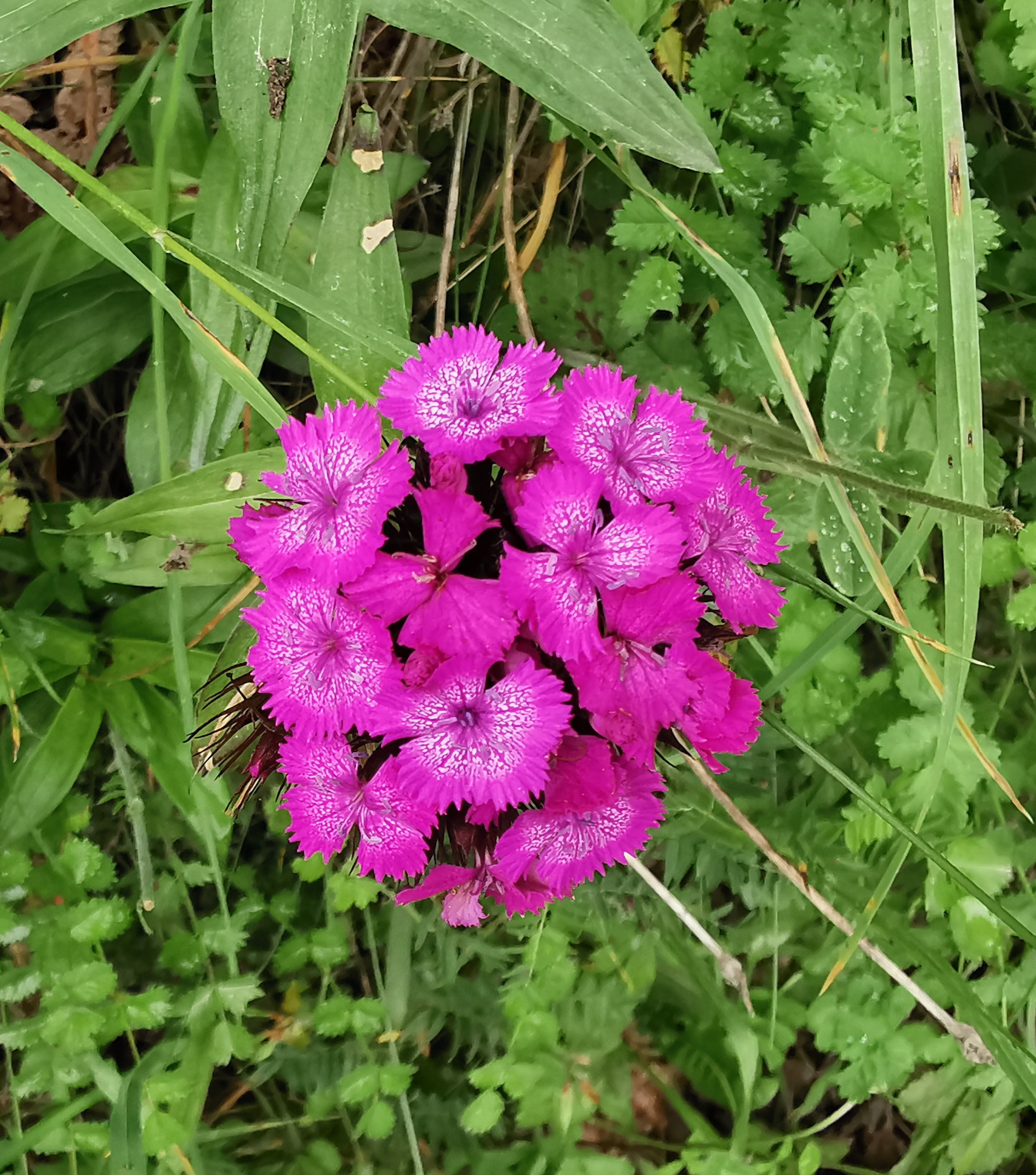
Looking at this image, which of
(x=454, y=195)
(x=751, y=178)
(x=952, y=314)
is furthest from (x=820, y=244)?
(x=454, y=195)

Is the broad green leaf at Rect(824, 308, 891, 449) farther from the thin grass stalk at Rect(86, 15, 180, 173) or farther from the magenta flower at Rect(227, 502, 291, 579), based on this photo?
the thin grass stalk at Rect(86, 15, 180, 173)

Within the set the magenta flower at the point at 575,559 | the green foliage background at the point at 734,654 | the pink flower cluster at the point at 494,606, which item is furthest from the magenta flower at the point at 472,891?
the green foliage background at the point at 734,654

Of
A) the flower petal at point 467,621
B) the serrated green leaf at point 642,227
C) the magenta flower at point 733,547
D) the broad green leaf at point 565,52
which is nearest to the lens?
the flower petal at point 467,621

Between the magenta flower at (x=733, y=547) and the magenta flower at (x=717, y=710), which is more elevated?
the magenta flower at (x=733, y=547)

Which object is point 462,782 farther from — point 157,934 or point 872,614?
point 157,934

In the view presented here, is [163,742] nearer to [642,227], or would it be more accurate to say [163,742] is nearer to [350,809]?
[350,809]

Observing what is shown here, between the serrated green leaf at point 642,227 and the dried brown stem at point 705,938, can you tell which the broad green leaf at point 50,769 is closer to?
the dried brown stem at point 705,938

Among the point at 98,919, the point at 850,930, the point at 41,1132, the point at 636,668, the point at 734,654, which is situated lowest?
the point at 41,1132
